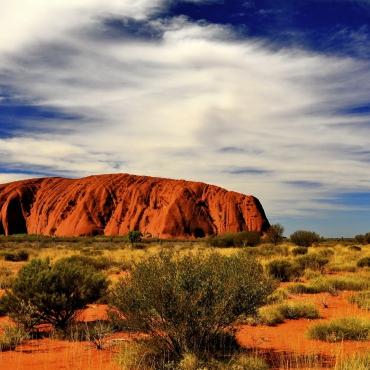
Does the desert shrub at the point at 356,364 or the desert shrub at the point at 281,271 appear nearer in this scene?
the desert shrub at the point at 356,364

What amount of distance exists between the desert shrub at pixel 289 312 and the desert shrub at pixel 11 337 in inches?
188

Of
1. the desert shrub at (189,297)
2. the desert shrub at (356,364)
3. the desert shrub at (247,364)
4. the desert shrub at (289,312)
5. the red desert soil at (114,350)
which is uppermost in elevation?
the desert shrub at (189,297)

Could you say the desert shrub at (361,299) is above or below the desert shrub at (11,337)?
above

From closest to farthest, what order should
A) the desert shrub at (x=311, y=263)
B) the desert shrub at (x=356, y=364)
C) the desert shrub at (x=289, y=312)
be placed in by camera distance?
the desert shrub at (x=356, y=364), the desert shrub at (x=289, y=312), the desert shrub at (x=311, y=263)

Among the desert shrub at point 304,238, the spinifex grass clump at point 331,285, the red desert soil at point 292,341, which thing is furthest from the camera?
the desert shrub at point 304,238

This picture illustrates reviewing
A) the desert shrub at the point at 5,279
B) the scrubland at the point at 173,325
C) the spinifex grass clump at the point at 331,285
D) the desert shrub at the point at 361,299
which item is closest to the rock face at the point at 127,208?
the desert shrub at the point at 5,279

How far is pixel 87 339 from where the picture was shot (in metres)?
8.44

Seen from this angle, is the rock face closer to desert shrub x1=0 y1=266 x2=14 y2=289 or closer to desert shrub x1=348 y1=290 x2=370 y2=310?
A: desert shrub x1=0 y1=266 x2=14 y2=289

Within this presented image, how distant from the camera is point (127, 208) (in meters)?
88.4

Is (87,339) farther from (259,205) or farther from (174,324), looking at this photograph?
(259,205)

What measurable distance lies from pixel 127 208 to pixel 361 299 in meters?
77.2

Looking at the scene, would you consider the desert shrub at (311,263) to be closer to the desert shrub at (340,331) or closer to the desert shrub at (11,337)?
the desert shrub at (340,331)

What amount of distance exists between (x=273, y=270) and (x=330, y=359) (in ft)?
35.1

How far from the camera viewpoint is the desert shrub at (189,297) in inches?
252
